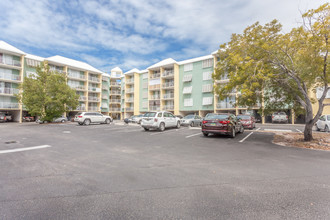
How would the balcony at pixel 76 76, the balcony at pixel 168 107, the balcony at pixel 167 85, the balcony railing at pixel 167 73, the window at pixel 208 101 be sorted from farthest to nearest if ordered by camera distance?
the balcony at pixel 76 76 → the balcony railing at pixel 167 73 → the balcony at pixel 167 85 → the balcony at pixel 168 107 → the window at pixel 208 101

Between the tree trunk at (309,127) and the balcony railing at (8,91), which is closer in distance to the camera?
the tree trunk at (309,127)

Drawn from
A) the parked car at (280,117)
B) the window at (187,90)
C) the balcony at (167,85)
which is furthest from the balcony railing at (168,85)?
the parked car at (280,117)

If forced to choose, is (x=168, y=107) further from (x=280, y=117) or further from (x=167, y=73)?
(x=280, y=117)

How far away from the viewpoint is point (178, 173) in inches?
158

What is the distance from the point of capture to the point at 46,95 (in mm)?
23531

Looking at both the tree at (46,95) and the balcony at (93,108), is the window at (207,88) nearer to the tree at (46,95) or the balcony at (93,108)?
the tree at (46,95)

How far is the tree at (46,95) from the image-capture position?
22922 mm

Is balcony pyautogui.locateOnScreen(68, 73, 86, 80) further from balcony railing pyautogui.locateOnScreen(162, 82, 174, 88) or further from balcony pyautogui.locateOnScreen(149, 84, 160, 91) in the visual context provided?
balcony railing pyautogui.locateOnScreen(162, 82, 174, 88)

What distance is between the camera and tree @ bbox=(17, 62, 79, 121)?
2292 centimetres

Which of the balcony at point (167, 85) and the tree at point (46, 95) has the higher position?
the balcony at point (167, 85)

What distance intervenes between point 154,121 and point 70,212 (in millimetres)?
10691

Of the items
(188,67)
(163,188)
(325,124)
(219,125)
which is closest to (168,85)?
(188,67)

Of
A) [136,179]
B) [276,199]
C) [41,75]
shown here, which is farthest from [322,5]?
[41,75]

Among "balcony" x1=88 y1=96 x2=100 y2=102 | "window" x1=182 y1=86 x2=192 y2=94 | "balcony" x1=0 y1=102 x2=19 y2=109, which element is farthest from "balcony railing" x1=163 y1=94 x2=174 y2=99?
"balcony" x1=0 y1=102 x2=19 y2=109
